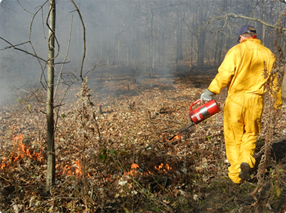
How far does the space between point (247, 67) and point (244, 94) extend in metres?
0.39

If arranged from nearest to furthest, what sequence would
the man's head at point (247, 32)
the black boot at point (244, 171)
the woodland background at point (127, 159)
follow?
1. the woodland background at point (127, 159)
2. the black boot at point (244, 171)
3. the man's head at point (247, 32)

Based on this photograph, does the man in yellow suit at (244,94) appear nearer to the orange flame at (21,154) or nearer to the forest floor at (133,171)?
the forest floor at (133,171)

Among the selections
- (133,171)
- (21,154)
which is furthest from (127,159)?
(21,154)

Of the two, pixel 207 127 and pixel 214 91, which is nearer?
pixel 214 91

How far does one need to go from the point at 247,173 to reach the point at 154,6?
54.7 feet

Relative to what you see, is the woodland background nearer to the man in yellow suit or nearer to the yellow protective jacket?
the man in yellow suit

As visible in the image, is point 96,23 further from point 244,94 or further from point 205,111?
point 244,94

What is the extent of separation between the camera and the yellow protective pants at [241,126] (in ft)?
8.50

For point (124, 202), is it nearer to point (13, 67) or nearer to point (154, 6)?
point (13, 67)

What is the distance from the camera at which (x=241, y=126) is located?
2732 millimetres

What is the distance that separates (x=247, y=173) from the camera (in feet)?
8.25

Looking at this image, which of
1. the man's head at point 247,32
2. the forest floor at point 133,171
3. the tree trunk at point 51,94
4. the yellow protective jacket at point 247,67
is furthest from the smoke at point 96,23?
the yellow protective jacket at point 247,67

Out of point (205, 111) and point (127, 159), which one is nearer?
point (205, 111)

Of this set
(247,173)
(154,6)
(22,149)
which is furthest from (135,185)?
(154,6)
